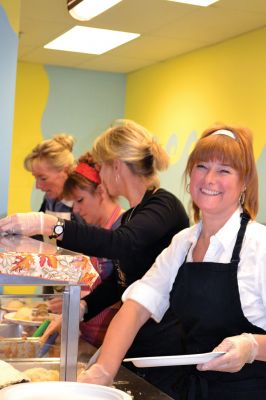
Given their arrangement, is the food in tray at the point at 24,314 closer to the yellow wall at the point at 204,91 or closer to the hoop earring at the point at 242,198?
the hoop earring at the point at 242,198

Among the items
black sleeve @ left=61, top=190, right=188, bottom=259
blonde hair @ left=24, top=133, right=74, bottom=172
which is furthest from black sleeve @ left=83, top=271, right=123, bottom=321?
blonde hair @ left=24, top=133, right=74, bottom=172

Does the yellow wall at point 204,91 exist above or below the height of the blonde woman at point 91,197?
above


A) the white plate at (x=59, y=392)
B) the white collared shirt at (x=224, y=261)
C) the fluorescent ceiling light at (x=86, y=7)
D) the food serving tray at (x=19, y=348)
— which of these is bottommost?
the food serving tray at (x=19, y=348)

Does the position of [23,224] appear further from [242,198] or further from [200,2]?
[200,2]

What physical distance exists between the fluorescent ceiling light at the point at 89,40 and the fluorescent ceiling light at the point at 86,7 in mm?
1376

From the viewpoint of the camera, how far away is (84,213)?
3.57 m

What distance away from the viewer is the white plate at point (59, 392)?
4.72 feet

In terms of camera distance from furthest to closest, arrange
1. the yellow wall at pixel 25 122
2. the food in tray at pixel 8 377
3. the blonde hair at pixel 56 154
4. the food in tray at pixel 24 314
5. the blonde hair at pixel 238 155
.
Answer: the yellow wall at pixel 25 122
the blonde hair at pixel 56 154
the food in tray at pixel 24 314
the blonde hair at pixel 238 155
the food in tray at pixel 8 377

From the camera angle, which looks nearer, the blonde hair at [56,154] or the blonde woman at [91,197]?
the blonde woman at [91,197]

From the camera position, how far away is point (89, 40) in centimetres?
586

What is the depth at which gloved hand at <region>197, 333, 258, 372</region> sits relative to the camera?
1675mm

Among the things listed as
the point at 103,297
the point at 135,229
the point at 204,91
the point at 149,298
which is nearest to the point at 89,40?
the point at 204,91

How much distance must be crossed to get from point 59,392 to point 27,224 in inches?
33.7

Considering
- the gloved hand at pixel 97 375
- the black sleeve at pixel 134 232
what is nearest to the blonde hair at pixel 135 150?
the black sleeve at pixel 134 232
